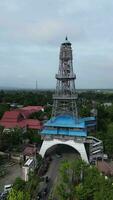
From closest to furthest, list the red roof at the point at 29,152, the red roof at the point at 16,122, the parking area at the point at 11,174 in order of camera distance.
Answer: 1. the parking area at the point at 11,174
2. the red roof at the point at 29,152
3. the red roof at the point at 16,122

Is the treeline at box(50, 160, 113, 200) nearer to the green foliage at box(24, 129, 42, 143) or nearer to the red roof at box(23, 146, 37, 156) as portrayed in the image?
the red roof at box(23, 146, 37, 156)

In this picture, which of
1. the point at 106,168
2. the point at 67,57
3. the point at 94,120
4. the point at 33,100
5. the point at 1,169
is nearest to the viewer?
the point at 106,168

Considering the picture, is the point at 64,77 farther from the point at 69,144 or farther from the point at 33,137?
the point at 33,137

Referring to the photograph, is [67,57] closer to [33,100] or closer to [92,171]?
[92,171]

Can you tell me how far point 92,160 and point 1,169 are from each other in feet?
35.2

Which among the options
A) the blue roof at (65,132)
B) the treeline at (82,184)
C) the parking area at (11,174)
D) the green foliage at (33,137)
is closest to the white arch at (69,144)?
the blue roof at (65,132)

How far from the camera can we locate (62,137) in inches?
1289

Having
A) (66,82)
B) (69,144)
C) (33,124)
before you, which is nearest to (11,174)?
(69,144)

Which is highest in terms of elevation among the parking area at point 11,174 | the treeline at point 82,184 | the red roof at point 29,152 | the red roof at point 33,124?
the red roof at point 33,124

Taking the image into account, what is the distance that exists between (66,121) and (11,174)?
32.1 ft

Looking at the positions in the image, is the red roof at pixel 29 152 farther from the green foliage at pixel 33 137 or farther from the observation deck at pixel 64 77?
the observation deck at pixel 64 77

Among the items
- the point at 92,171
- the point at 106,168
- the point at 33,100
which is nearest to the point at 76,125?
the point at 106,168

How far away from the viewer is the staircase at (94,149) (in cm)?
3241

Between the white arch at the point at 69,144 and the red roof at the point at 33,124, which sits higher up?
the red roof at the point at 33,124
